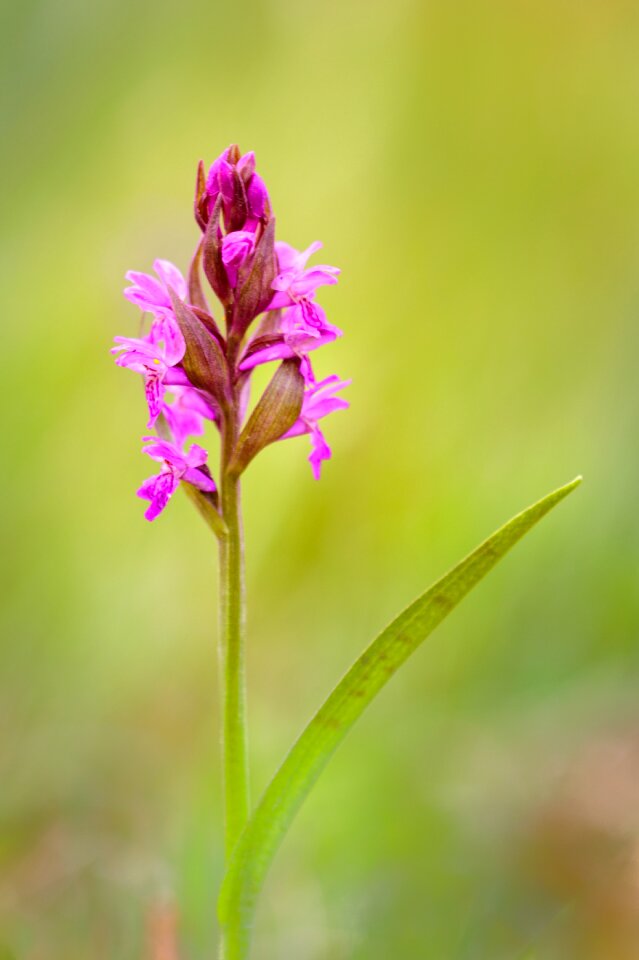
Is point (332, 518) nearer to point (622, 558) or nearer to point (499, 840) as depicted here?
point (622, 558)

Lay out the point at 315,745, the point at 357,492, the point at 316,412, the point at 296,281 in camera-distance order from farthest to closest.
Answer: the point at 357,492
the point at 316,412
the point at 296,281
the point at 315,745

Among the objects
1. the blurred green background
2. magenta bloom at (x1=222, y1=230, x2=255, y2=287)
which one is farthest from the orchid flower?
the blurred green background

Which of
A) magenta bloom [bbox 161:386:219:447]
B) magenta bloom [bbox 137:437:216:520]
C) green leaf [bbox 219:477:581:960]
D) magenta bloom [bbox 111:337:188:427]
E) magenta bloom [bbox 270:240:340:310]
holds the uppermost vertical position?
magenta bloom [bbox 270:240:340:310]

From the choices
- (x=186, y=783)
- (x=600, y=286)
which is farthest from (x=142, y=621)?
(x=600, y=286)

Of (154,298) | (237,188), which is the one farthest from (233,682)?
(237,188)

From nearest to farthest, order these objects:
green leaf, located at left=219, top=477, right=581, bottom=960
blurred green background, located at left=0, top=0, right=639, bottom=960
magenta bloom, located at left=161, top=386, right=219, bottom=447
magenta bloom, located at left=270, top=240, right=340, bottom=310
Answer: green leaf, located at left=219, top=477, right=581, bottom=960 < magenta bloom, located at left=270, top=240, right=340, bottom=310 < magenta bloom, located at left=161, top=386, right=219, bottom=447 < blurred green background, located at left=0, top=0, right=639, bottom=960

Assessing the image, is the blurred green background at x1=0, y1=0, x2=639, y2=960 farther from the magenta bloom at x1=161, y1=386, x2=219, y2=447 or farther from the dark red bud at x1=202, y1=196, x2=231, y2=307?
the dark red bud at x1=202, y1=196, x2=231, y2=307

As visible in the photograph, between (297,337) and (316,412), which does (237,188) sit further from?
(316,412)
